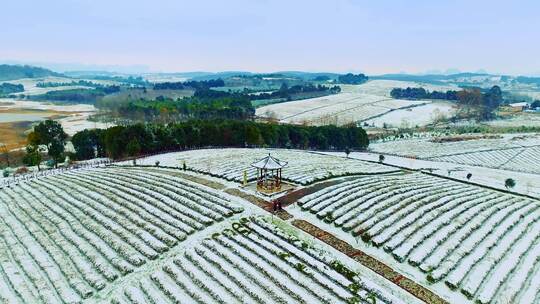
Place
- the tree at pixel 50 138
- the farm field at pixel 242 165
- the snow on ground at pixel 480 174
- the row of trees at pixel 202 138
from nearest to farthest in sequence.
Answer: the farm field at pixel 242 165 → the snow on ground at pixel 480 174 → the tree at pixel 50 138 → the row of trees at pixel 202 138

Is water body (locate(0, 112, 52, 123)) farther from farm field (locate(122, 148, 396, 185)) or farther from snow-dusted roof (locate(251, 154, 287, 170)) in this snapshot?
snow-dusted roof (locate(251, 154, 287, 170))

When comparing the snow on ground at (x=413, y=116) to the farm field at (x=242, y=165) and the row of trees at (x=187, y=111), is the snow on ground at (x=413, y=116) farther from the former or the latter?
the farm field at (x=242, y=165)

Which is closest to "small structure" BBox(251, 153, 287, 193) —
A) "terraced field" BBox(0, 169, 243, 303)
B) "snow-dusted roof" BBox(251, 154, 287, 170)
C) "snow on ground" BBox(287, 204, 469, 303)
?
"snow-dusted roof" BBox(251, 154, 287, 170)

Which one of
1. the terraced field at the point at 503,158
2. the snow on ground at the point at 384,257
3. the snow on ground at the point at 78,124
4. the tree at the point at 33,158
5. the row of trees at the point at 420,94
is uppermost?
the snow on ground at the point at 384,257

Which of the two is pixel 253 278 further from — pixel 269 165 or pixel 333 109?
pixel 333 109

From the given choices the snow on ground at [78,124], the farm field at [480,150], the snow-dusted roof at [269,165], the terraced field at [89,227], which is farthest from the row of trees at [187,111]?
the snow-dusted roof at [269,165]

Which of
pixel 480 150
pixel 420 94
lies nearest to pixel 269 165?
pixel 480 150
